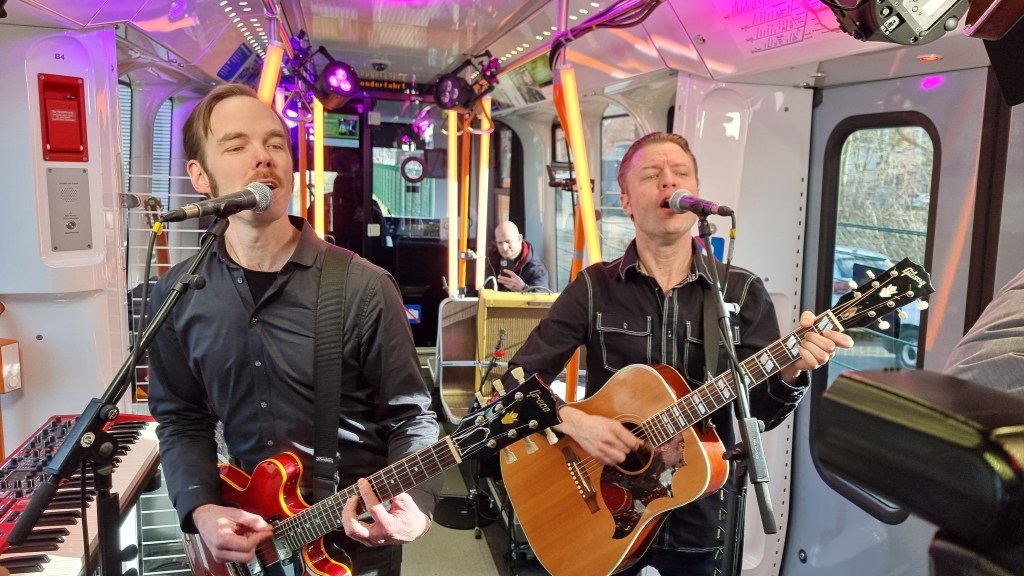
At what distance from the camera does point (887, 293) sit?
2191 mm

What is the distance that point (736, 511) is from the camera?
6.79 feet

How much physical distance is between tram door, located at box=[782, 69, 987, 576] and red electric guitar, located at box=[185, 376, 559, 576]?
5.89 ft

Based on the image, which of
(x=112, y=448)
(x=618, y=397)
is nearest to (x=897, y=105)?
(x=618, y=397)

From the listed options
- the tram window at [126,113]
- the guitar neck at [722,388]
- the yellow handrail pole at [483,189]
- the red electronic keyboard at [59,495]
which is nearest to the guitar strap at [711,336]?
the guitar neck at [722,388]

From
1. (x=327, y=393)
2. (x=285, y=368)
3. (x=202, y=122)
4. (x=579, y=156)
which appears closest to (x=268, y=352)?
(x=285, y=368)

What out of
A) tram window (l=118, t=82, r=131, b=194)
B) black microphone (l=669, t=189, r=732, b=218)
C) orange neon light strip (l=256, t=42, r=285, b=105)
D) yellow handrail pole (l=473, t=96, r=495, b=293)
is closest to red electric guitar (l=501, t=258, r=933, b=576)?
black microphone (l=669, t=189, r=732, b=218)

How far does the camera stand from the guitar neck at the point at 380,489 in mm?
1996

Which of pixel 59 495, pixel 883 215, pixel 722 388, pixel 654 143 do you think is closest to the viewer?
pixel 722 388

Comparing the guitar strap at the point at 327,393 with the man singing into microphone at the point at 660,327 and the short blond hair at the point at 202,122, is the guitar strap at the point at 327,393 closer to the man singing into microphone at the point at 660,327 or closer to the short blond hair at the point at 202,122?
the short blond hair at the point at 202,122

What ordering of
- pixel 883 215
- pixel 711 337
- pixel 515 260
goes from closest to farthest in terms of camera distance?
1. pixel 711 337
2. pixel 883 215
3. pixel 515 260

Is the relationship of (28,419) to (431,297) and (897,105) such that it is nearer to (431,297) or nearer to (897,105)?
(897,105)

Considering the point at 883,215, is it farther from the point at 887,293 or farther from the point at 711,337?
the point at 711,337

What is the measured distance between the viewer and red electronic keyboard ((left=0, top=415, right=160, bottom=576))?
85.1 inches

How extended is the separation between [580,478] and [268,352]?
132cm
